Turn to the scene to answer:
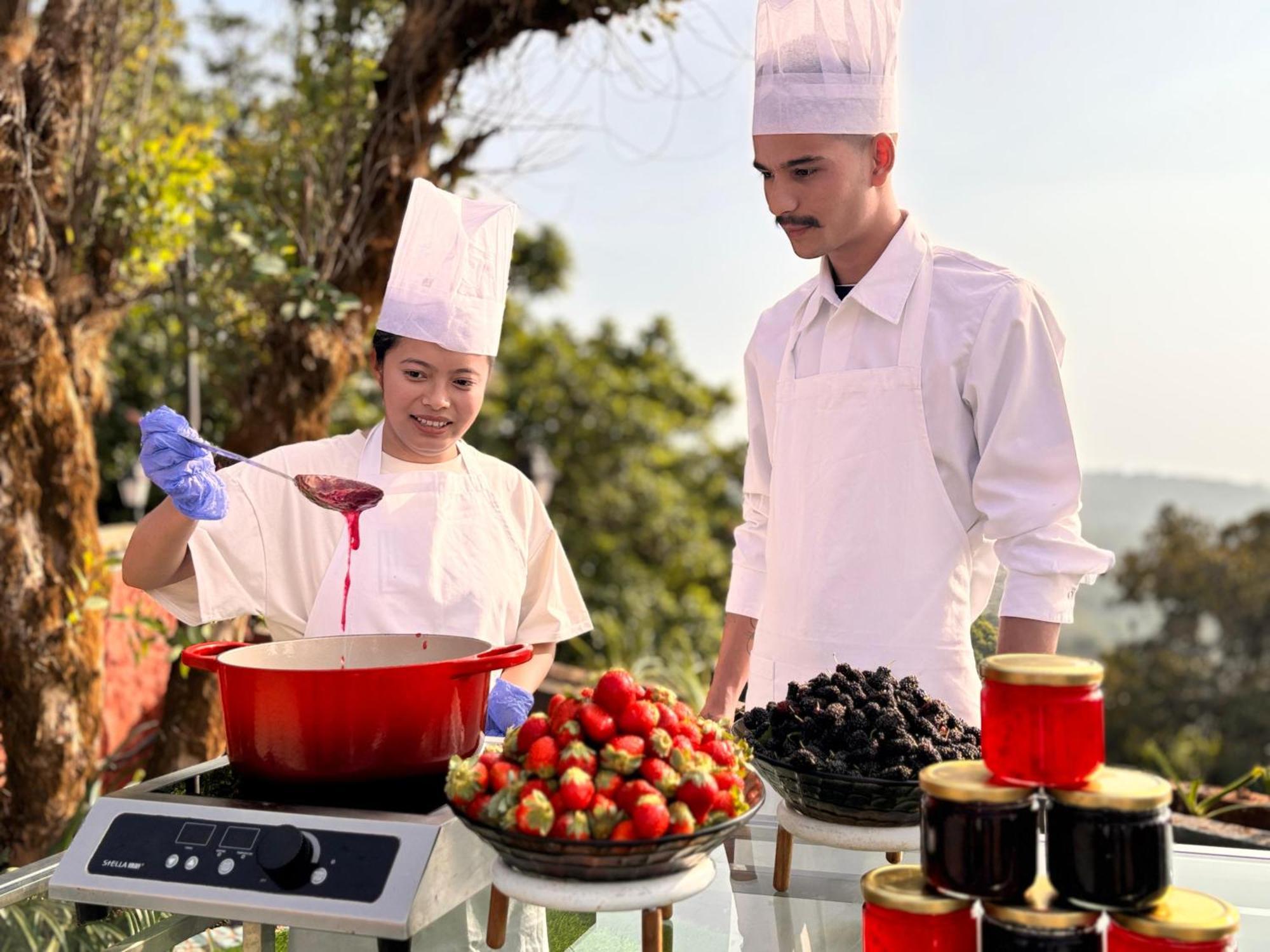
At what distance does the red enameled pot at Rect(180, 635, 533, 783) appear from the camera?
5.01 feet

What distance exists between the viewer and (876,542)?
8.08ft

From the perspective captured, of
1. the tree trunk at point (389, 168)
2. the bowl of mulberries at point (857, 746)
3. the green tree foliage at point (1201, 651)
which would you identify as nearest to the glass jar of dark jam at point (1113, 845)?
the bowl of mulberries at point (857, 746)

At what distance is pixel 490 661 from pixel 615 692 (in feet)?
0.75

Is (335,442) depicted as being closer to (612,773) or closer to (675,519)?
(612,773)

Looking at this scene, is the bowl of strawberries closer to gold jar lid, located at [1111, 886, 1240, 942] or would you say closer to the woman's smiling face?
gold jar lid, located at [1111, 886, 1240, 942]

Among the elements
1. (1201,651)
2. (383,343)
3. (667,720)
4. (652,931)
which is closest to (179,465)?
(383,343)

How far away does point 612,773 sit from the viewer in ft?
4.51

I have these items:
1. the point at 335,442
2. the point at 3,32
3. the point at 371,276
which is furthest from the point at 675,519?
the point at 335,442

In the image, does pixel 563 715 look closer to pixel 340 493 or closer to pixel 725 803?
pixel 725 803

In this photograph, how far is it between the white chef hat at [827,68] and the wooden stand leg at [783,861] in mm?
1411

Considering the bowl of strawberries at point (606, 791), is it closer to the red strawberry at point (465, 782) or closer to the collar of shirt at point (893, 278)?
the red strawberry at point (465, 782)

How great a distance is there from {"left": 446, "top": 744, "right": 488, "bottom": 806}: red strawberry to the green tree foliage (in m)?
12.9

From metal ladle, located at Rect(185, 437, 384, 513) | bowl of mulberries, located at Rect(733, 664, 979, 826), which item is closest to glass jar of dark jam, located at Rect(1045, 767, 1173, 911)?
bowl of mulberries, located at Rect(733, 664, 979, 826)

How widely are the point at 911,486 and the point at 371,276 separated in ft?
8.15
